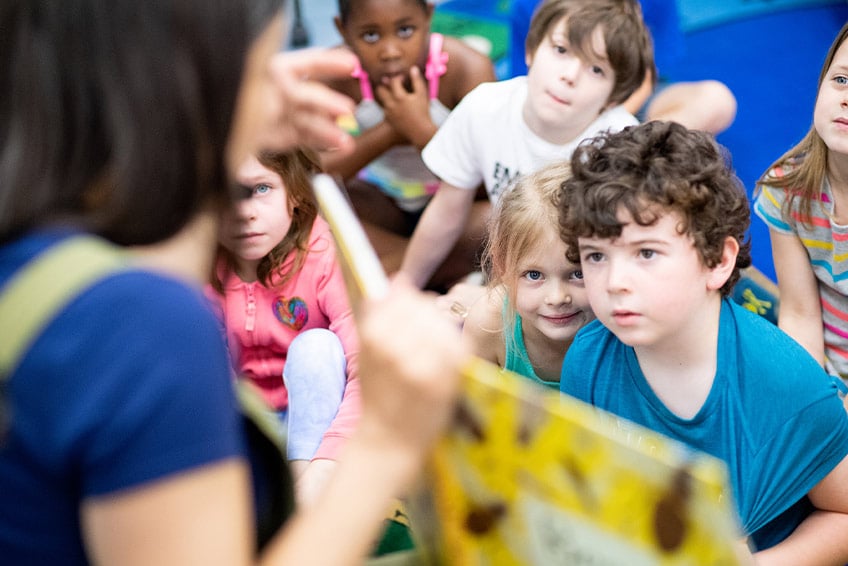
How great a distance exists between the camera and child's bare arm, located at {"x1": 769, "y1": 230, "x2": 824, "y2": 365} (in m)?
1.27

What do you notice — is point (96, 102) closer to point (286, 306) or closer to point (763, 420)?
point (763, 420)

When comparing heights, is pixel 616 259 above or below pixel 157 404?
below

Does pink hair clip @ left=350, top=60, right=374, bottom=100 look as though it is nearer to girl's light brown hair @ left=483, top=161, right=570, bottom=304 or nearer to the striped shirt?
girl's light brown hair @ left=483, top=161, right=570, bottom=304

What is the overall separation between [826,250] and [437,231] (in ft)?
2.16

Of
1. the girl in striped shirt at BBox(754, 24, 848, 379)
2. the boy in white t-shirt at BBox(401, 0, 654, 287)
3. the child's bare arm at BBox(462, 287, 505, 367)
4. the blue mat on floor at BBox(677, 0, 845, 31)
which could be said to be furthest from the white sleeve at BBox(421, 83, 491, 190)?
the blue mat on floor at BBox(677, 0, 845, 31)

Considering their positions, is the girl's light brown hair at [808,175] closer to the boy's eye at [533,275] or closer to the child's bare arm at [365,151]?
the boy's eye at [533,275]

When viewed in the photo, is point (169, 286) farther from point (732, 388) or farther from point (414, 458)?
point (732, 388)

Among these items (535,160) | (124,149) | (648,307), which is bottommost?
(535,160)

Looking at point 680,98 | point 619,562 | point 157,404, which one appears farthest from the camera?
point 680,98

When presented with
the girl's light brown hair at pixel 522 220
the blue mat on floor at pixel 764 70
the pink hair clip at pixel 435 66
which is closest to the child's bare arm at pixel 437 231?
the pink hair clip at pixel 435 66

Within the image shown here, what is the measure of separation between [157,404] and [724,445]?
0.67 metres

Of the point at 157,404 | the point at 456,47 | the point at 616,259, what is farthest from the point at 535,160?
the point at 157,404

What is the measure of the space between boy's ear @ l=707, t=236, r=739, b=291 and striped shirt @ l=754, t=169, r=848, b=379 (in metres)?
0.35

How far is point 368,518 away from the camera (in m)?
0.46
